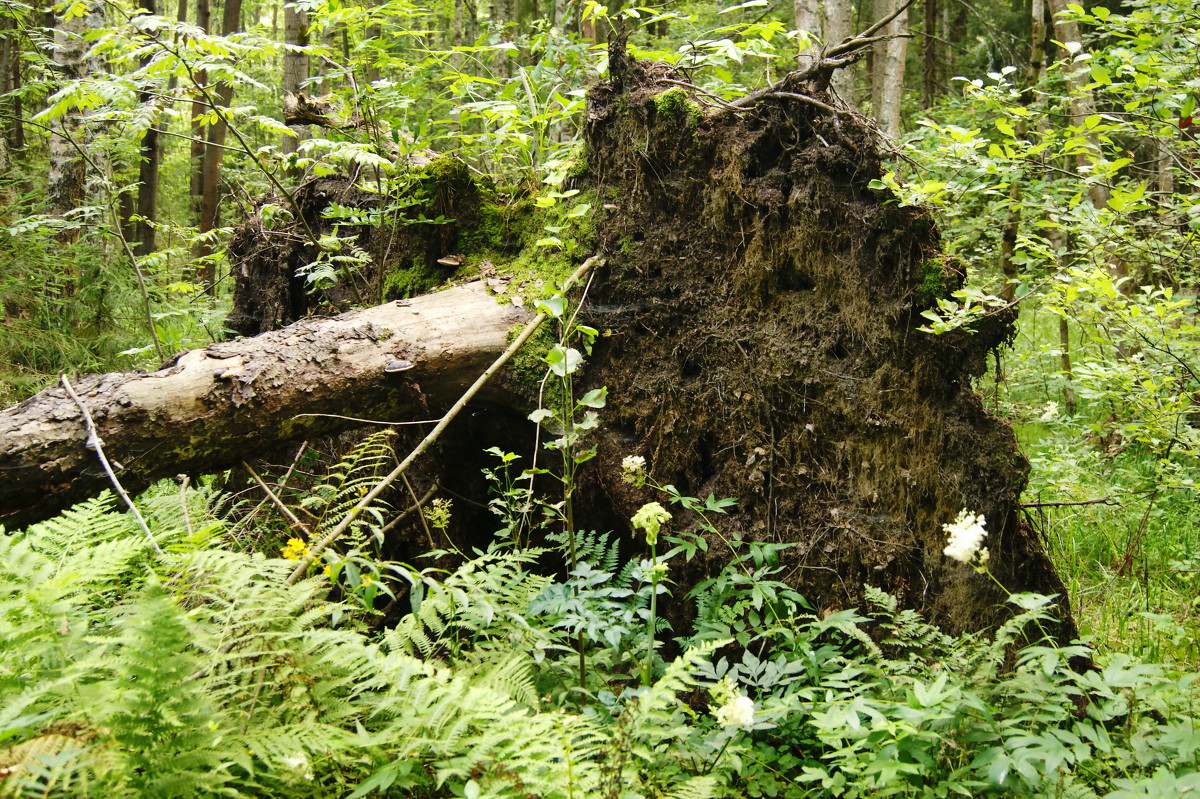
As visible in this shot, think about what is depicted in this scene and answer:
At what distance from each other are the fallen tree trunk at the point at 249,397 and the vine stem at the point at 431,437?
160mm

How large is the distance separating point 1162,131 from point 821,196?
2107mm

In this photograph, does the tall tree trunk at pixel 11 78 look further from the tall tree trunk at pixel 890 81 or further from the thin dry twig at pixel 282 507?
the tall tree trunk at pixel 890 81

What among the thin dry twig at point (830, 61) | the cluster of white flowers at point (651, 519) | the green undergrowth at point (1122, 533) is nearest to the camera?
the cluster of white flowers at point (651, 519)

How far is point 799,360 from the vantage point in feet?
10.1

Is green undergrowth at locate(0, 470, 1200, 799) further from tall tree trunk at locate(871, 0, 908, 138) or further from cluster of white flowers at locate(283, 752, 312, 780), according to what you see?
tall tree trunk at locate(871, 0, 908, 138)

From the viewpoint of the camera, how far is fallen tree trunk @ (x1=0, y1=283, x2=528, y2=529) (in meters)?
2.62

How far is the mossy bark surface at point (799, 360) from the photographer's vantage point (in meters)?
Result: 2.90

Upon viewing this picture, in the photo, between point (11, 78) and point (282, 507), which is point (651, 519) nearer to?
point (282, 507)

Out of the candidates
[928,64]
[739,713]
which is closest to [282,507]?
[739,713]

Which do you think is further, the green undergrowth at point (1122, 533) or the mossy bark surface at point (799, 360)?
the green undergrowth at point (1122, 533)

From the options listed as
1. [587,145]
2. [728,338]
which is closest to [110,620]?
[728,338]

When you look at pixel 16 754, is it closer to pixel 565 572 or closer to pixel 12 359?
pixel 565 572

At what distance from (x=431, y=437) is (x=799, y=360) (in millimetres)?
1593

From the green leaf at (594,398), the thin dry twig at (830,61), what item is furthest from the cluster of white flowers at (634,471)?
the thin dry twig at (830,61)
